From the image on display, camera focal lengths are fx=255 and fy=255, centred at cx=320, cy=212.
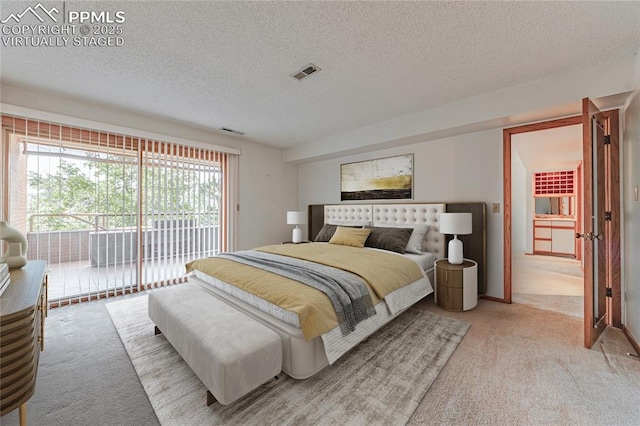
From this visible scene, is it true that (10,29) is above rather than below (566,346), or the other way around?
above

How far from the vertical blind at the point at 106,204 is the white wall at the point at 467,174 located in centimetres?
322

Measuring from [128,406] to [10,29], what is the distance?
2.79 meters

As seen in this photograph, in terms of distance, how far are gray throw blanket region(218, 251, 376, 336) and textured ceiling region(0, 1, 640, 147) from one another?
1.87 meters

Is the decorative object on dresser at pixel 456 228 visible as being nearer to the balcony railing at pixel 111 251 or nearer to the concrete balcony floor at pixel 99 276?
the balcony railing at pixel 111 251

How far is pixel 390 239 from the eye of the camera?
11.5 feet

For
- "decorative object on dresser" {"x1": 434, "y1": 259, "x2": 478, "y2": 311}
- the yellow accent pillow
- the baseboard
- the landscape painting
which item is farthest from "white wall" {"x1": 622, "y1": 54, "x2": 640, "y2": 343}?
the yellow accent pillow

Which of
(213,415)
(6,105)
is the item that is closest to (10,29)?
(6,105)

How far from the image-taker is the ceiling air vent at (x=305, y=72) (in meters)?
2.36

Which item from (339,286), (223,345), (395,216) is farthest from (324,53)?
(395,216)

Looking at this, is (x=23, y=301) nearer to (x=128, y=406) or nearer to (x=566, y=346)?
(x=128, y=406)

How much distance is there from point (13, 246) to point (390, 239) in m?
3.73

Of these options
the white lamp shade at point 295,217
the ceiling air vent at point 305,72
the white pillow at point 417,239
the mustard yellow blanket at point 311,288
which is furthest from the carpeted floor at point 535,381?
the white lamp shade at point 295,217

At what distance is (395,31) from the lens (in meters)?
1.88

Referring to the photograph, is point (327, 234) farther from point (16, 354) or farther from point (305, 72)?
point (16, 354)
